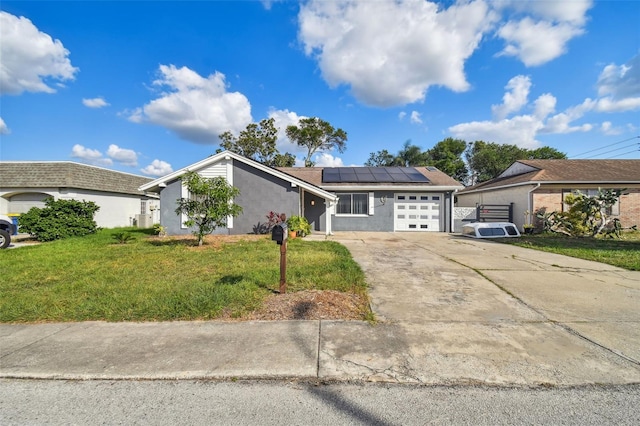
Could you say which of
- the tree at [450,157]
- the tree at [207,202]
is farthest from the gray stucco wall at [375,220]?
the tree at [450,157]

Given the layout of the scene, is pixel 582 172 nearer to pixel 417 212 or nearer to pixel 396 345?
pixel 417 212

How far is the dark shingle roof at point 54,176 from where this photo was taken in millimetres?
16531

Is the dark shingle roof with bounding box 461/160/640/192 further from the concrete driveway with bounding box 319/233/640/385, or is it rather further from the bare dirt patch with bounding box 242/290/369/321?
the bare dirt patch with bounding box 242/290/369/321

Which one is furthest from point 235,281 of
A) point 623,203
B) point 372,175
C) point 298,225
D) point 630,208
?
point 630,208

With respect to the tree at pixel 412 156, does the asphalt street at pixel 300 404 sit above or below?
below

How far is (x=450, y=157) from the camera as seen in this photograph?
40.9 meters

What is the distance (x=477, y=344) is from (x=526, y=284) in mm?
3132

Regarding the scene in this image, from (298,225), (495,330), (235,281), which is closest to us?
(495,330)

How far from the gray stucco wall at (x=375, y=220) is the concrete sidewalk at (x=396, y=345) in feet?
34.7

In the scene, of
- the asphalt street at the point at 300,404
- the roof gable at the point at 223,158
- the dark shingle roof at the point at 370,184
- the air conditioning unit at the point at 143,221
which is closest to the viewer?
the asphalt street at the point at 300,404

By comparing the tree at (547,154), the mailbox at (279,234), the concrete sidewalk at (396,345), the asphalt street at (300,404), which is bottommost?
the asphalt street at (300,404)

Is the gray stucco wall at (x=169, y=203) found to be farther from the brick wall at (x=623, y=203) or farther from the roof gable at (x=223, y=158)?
the brick wall at (x=623, y=203)

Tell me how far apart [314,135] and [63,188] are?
23514 millimetres

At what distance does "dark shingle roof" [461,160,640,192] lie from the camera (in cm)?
1482
